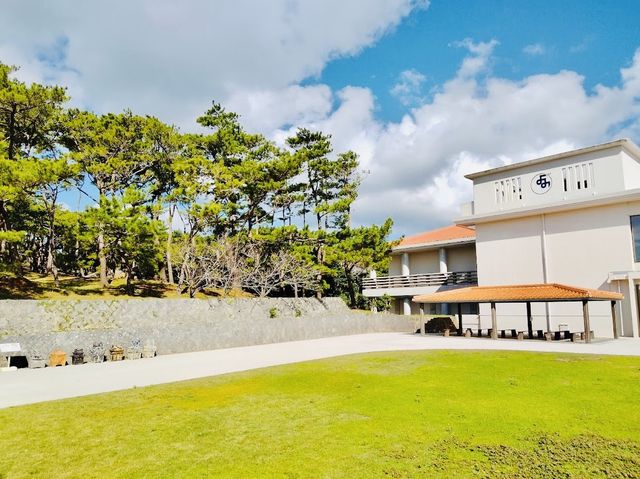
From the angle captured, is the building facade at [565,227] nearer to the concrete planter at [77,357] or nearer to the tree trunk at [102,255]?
the tree trunk at [102,255]

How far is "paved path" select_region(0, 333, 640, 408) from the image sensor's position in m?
11.8

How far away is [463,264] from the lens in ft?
114

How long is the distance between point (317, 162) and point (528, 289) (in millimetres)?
17981

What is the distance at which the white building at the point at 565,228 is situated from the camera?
23453 mm

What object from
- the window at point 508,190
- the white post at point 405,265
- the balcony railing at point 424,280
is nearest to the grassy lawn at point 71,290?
the balcony railing at point 424,280

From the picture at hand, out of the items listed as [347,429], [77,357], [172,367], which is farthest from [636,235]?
[77,357]

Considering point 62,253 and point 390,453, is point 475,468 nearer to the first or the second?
point 390,453

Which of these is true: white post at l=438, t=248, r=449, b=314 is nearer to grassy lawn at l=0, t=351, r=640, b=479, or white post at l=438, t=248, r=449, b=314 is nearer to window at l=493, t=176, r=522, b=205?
window at l=493, t=176, r=522, b=205

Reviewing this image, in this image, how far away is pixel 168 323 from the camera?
76.7ft

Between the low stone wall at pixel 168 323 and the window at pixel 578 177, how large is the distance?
45.5ft

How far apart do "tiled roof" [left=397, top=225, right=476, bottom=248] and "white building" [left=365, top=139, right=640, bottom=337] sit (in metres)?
5.20

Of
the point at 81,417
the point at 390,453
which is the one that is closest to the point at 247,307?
the point at 81,417

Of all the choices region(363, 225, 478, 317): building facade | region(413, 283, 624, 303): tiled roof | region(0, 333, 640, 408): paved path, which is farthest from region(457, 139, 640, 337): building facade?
region(363, 225, 478, 317): building facade

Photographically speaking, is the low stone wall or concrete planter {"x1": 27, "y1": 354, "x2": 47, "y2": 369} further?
the low stone wall
